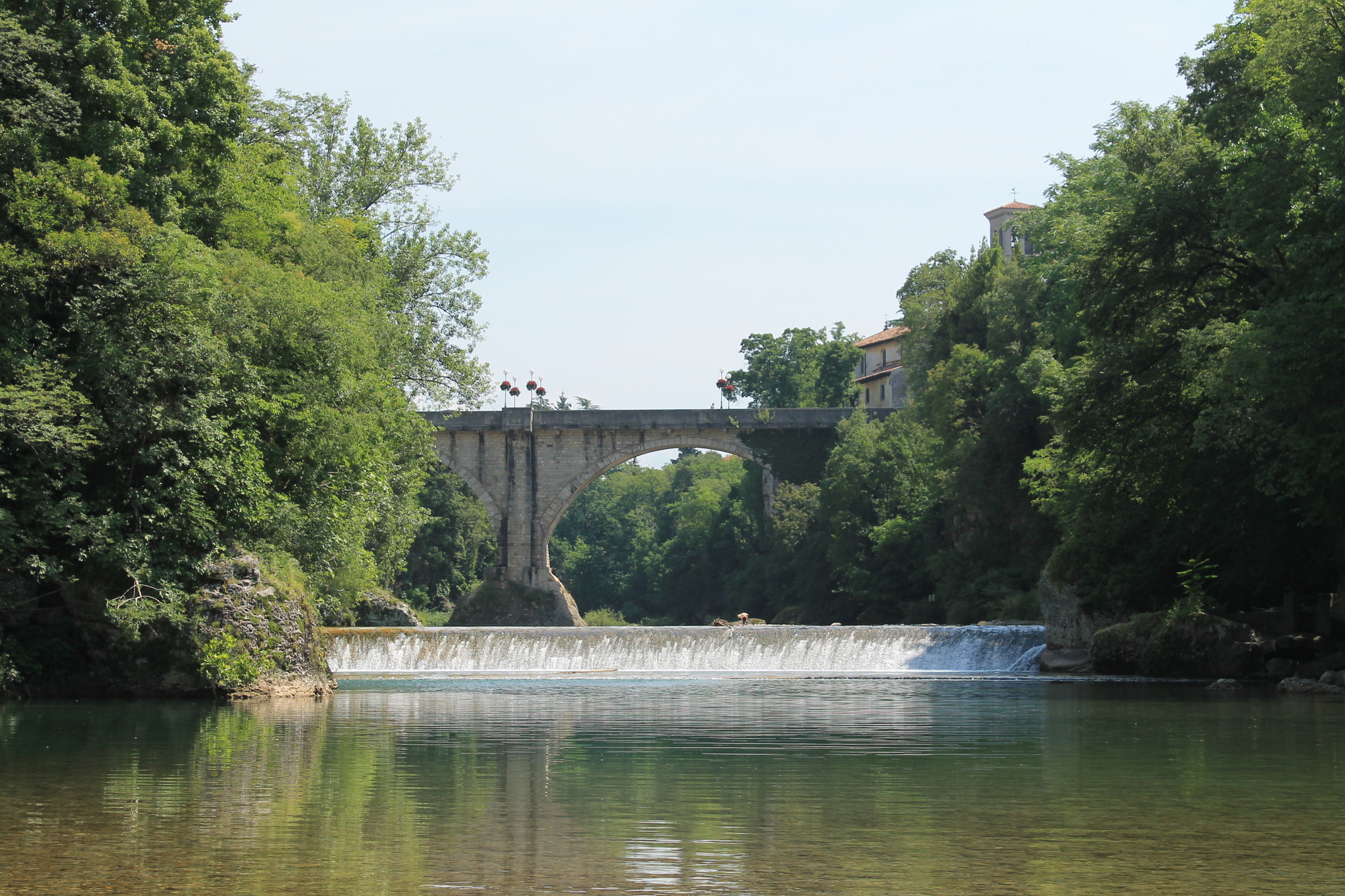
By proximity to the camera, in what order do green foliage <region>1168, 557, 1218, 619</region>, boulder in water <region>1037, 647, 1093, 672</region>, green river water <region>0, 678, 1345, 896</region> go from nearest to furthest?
1. green river water <region>0, 678, 1345, 896</region>
2. green foliage <region>1168, 557, 1218, 619</region>
3. boulder in water <region>1037, 647, 1093, 672</region>

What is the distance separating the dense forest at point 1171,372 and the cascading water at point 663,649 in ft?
8.77

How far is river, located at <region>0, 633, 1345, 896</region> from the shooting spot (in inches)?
227

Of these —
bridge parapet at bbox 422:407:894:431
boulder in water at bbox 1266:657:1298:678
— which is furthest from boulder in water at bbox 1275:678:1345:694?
bridge parapet at bbox 422:407:894:431

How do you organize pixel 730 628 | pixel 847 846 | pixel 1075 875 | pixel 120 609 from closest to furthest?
pixel 1075 875, pixel 847 846, pixel 120 609, pixel 730 628

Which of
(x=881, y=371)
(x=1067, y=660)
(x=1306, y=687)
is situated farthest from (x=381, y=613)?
(x=881, y=371)

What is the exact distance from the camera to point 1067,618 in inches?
1008

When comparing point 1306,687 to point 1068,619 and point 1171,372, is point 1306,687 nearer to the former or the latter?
point 1171,372

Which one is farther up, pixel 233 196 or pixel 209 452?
pixel 233 196

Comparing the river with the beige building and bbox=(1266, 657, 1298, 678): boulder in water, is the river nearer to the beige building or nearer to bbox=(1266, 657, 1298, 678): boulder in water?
bbox=(1266, 657, 1298, 678): boulder in water

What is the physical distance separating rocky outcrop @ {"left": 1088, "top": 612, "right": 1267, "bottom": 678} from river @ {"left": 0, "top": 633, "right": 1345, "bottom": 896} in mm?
6298

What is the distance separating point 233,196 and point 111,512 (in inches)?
221

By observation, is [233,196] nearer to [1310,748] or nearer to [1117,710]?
[1117,710]

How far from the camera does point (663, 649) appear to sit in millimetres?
28297

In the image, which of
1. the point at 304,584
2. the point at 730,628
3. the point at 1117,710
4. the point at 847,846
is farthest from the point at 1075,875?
the point at 730,628
